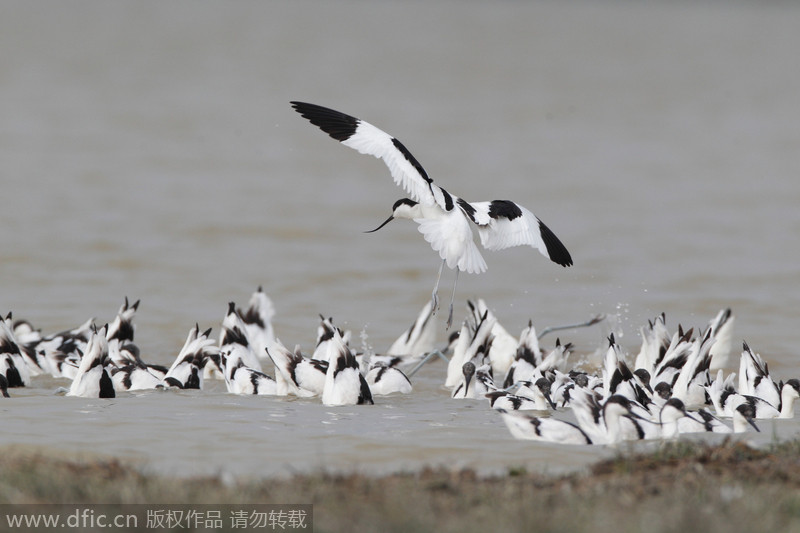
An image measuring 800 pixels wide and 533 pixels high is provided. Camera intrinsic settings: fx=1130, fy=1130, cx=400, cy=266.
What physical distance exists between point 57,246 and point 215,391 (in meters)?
8.07

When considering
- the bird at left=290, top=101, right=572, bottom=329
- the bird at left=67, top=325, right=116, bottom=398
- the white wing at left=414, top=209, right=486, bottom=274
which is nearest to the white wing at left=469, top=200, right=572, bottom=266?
the bird at left=290, top=101, right=572, bottom=329

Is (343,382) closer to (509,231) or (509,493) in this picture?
(509,231)

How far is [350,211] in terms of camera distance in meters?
19.7

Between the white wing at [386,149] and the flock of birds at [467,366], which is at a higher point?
the white wing at [386,149]

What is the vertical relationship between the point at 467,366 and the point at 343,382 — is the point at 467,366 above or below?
above

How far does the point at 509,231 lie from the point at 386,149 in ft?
4.38

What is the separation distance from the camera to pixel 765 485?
520 cm

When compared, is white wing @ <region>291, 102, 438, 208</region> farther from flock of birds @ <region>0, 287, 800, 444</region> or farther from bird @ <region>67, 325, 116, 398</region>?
bird @ <region>67, 325, 116, 398</region>

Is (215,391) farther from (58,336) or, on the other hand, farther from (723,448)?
(723,448)

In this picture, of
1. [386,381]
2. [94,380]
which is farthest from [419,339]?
[94,380]

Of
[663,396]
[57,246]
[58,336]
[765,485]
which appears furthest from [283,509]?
[57,246]

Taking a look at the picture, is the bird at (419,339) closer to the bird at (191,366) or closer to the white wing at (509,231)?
the white wing at (509,231)

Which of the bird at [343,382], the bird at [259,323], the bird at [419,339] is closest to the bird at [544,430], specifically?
the bird at [343,382]

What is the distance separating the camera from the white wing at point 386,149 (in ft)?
28.7
